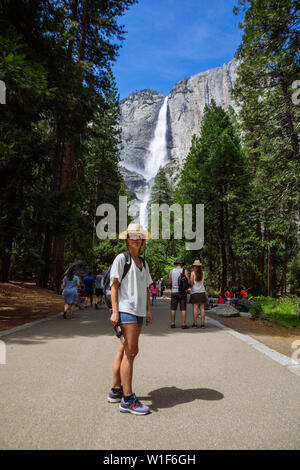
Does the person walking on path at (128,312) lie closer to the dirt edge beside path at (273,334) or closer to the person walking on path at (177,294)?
the dirt edge beside path at (273,334)

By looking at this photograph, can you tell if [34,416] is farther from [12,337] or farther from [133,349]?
[12,337]

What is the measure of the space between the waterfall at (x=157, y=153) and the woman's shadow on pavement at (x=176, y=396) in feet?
326

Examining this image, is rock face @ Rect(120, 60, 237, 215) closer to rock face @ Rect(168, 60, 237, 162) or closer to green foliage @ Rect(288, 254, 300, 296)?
rock face @ Rect(168, 60, 237, 162)

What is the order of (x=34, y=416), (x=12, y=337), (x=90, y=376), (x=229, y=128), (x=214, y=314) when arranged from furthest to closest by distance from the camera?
(x=229, y=128), (x=214, y=314), (x=12, y=337), (x=90, y=376), (x=34, y=416)

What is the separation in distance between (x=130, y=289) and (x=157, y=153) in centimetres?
12593

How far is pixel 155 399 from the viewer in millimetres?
3678

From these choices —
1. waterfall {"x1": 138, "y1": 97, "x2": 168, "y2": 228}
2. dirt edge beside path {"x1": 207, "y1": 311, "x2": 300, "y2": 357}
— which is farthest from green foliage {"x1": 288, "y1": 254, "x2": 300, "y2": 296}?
waterfall {"x1": 138, "y1": 97, "x2": 168, "y2": 228}

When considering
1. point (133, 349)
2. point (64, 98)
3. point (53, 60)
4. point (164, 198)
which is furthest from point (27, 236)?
point (164, 198)

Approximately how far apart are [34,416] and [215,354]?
3.72 m

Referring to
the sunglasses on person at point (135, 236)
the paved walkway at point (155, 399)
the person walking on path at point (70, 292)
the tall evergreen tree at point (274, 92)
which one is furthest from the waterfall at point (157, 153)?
the sunglasses on person at point (135, 236)

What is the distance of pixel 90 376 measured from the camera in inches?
177

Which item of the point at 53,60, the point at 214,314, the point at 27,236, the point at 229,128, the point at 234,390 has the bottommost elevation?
the point at 214,314

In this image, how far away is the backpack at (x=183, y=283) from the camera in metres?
9.39

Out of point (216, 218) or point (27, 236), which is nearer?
point (27, 236)
